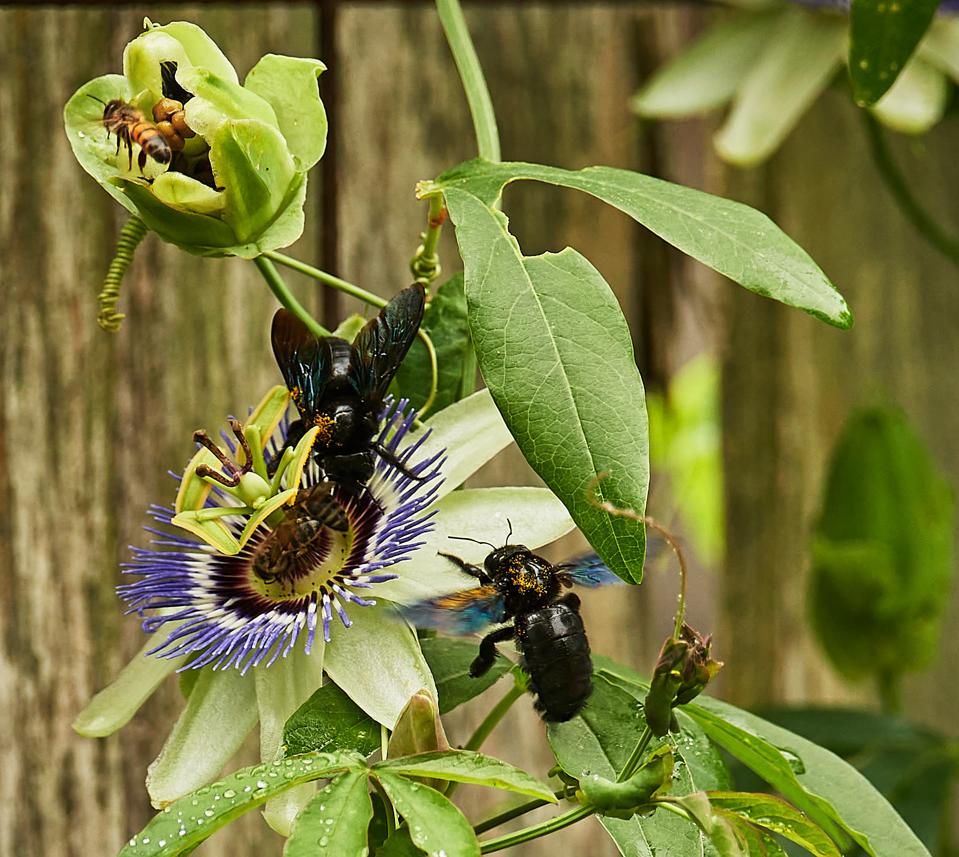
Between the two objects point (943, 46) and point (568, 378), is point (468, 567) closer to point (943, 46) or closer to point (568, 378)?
point (568, 378)

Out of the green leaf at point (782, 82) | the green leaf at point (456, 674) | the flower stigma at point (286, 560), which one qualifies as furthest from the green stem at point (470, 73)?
the green leaf at point (782, 82)

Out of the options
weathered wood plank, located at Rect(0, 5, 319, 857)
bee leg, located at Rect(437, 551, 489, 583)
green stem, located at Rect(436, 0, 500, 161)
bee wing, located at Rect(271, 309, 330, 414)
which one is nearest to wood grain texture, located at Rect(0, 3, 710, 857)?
weathered wood plank, located at Rect(0, 5, 319, 857)

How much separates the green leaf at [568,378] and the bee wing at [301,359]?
10 cm

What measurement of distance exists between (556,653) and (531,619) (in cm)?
2

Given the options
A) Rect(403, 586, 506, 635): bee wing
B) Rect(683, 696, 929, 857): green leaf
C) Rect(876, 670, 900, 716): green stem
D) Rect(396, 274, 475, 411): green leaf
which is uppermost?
Rect(396, 274, 475, 411): green leaf

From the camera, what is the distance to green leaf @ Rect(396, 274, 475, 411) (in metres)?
0.68

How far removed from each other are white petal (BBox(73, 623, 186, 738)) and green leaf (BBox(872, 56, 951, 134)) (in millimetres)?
809

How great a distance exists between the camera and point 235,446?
656mm

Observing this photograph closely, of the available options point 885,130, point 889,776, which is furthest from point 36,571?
point 885,130

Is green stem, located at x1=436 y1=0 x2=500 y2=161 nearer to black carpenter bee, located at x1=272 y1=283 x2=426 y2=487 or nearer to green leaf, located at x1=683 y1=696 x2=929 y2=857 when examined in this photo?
black carpenter bee, located at x1=272 y1=283 x2=426 y2=487

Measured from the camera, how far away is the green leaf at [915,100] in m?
1.12

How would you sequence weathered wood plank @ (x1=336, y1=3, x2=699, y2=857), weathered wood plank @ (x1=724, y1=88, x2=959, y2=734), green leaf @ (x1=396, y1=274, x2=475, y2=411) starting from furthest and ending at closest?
weathered wood plank @ (x1=724, y1=88, x2=959, y2=734), weathered wood plank @ (x1=336, y1=3, x2=699, y2=857), green leaf @ (x1=396, y1=274, x2=475, y2=411)

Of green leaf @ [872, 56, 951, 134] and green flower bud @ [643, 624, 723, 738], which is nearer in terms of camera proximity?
green flower bud @ [643, 624, 723, 738]

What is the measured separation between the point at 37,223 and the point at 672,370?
86cm
